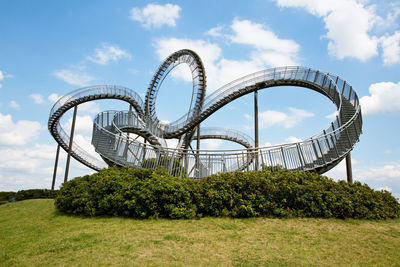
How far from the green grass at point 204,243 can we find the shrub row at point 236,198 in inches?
14.5

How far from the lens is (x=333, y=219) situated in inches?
293

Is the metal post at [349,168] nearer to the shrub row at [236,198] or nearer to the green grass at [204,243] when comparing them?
the shrub row at [236,198]

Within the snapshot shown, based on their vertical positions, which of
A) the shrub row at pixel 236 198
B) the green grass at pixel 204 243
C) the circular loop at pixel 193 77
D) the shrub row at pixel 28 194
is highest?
the circular loop at pixel 193 77

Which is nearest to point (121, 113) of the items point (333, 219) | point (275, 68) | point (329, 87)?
point (275, 68)

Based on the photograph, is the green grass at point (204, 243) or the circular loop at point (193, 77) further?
the circular loop at point (193, 77)

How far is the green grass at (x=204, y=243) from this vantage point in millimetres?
4996

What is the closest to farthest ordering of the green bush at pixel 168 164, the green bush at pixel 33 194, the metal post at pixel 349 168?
the green bush at pixel 168 164, the metal post at pixel 349 168, the green bush at pixel 33 194

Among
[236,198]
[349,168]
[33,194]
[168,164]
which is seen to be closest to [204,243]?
[236,198]

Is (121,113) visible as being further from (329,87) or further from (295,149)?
(329,87)

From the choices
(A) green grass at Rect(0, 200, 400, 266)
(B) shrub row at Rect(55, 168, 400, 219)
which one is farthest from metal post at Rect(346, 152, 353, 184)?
(A) green grass at Rect(0, 200, 400, 266)

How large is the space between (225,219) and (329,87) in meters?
15.6

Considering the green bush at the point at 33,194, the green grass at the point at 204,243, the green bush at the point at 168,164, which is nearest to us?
the green grass at the point at 204,243

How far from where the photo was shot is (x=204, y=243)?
18.5 feet

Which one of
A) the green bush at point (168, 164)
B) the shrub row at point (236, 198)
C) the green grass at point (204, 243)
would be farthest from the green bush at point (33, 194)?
the green grass at point (204, 243)
